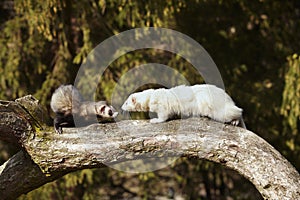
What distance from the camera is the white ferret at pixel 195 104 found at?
345 cm

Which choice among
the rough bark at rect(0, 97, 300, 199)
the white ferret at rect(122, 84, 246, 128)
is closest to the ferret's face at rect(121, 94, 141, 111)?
the white ferret at rect(122, 84, 246, 128)

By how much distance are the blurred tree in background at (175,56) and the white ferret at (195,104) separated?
220cm

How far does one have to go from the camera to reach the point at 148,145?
3.29 metres

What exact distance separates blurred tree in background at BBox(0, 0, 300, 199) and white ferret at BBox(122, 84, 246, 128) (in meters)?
2.20

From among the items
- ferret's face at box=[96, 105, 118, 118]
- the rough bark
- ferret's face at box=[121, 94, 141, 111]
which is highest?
ferret's face at box=[121, 94, 141, 111]

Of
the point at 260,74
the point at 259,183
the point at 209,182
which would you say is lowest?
the point at 209,182

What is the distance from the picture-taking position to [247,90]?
6.30 m

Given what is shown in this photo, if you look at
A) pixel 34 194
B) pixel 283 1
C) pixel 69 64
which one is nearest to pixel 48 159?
pixel 34 194

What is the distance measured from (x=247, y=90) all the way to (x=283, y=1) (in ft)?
3.13

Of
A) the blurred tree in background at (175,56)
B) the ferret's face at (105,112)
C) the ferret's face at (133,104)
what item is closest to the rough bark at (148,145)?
the ferret's face at (133,104)

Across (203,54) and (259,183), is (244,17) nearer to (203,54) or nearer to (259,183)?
(203,54)

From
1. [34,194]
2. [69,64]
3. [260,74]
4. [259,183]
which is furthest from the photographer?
[260,74]

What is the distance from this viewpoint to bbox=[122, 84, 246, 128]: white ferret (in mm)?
3447

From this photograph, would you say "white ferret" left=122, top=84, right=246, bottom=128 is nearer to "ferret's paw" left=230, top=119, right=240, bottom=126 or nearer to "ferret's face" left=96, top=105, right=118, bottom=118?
"ferret's paw" left=230, top=119, right=240, bottom=126
